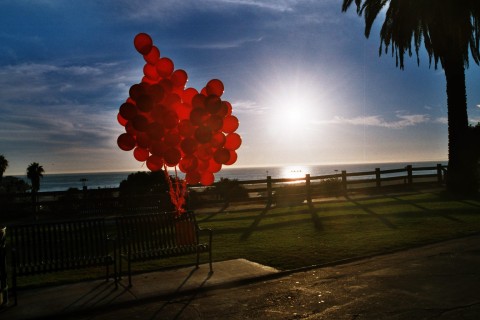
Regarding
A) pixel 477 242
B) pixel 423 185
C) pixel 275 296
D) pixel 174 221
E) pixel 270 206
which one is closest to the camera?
pixel 275 296

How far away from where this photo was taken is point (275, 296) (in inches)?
245

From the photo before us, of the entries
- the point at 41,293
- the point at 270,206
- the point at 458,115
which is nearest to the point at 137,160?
the point at 41,293

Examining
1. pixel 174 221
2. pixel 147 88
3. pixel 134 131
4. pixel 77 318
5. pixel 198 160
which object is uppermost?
pixel 147 88

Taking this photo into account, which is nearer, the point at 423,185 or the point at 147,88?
the point at 147,88

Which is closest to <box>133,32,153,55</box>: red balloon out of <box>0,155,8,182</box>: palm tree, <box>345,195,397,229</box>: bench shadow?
<box>345,195,397,229</box>: bench shadow

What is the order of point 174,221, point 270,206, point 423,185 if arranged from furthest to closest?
point 423,185
point 270,206
point 174,221

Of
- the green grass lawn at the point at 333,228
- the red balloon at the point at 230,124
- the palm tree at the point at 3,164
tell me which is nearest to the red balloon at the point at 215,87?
the red balloon at the point at 230,124

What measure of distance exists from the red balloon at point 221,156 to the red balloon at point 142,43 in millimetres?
1972

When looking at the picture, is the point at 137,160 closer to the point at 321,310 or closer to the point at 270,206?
the point at 321,310

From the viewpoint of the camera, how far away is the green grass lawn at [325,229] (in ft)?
28.9

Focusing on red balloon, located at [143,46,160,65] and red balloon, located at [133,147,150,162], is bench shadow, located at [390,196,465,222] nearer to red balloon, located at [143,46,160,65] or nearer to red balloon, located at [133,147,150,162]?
red balloon, located at [133,147,150,162]

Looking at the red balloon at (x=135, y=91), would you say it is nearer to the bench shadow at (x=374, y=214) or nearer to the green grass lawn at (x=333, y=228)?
the green grass lawn at (x=333, y=228)

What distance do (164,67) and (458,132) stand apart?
58.1ft

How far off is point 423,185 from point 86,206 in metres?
18.1
